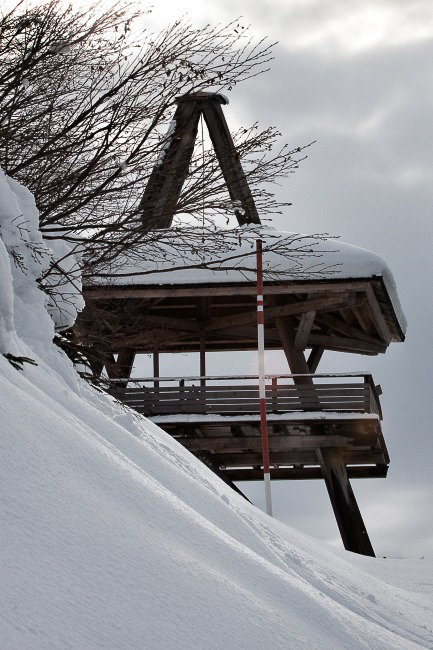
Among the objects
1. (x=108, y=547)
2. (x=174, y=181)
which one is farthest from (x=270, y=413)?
(x=108, y=547)

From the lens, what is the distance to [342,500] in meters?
16.9

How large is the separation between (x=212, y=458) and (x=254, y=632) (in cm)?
1473

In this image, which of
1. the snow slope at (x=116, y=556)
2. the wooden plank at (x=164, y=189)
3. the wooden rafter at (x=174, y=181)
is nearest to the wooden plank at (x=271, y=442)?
the wooden rafter at (x=174, y=181)

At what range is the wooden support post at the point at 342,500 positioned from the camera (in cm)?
1658

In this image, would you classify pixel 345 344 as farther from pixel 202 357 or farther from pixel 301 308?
pixel 202 357

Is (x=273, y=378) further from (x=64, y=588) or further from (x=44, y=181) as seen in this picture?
(x=64, y=588)

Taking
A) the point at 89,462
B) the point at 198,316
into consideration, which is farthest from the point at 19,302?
the point at 198,316

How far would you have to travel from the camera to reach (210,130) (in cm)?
1716

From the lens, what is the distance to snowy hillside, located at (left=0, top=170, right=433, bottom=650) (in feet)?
8.35

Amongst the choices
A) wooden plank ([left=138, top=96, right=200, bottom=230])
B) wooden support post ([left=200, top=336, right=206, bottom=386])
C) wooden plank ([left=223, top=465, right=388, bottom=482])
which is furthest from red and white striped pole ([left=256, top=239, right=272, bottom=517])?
wooden plank ([left=138, top=96, right=200, bottom=230])

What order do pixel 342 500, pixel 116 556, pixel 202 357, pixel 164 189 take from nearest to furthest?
pixel 116 556, pixel 164 189, pixel 342 500, pixel 202 357

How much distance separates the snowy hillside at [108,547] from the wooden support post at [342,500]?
1136 cm

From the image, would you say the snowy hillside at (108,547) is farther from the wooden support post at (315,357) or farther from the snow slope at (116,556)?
the wooden support post at (315,357)

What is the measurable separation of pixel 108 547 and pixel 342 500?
566 inches
